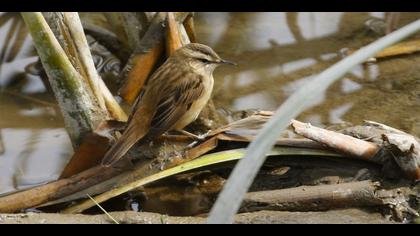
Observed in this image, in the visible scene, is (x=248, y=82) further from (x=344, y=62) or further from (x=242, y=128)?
(x=344, y=62)

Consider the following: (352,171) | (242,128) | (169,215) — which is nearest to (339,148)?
(352,171)

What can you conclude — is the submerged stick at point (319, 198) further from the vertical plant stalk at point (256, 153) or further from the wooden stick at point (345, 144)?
the vertical plant stalk at point (256, 153)

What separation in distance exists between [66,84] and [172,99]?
903 millimetres

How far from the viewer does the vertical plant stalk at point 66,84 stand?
15.6ft

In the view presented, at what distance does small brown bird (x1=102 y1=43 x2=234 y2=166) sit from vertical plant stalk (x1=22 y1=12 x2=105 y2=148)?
0.91ft

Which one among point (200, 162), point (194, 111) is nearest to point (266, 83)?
point (194, 111)

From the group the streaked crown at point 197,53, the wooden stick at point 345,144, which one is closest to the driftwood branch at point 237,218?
the wooden stick at point 345,144

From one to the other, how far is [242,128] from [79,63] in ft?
4.16

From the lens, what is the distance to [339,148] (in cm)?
482

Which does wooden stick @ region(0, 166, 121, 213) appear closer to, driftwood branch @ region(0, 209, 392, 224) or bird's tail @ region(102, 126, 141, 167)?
bird's tail @ region(102, 126, 141, 167)

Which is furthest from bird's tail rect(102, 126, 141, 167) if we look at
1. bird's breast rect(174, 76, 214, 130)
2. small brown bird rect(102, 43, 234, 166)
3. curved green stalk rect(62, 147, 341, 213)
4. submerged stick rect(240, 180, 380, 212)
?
submerged stick rect(240, 180, 380, 212)

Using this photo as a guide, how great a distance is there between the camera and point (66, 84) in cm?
494

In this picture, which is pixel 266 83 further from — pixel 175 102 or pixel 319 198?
pixel 319 198

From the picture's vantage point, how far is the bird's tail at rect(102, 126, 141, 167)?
195 inches
